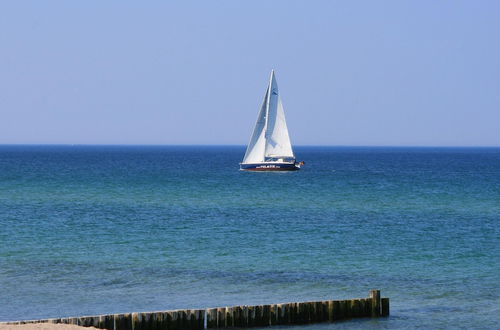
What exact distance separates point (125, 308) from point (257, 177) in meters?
94.4

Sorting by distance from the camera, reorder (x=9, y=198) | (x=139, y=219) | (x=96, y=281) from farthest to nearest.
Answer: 1. (x=9, y=198)
2. (x=139, y=219)
3. (x=96, y=281)

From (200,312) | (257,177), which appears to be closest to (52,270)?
(200,312)

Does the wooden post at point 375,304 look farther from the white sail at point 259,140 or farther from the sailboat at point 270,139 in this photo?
the white sail at point 259,140

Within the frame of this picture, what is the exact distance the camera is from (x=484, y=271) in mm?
41062

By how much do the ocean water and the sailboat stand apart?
35483mm

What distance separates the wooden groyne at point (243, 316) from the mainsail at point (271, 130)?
9342 cm

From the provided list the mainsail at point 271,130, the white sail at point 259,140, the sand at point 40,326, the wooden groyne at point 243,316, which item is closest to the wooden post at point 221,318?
the wooden groyne at point 243,316

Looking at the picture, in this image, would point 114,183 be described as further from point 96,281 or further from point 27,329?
point 27,329

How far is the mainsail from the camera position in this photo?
123438mm

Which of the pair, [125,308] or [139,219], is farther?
[139,219]

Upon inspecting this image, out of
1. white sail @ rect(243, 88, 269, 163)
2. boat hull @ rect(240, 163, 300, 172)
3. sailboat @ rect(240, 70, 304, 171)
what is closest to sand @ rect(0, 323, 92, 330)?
sailboat @ rect(240, 70, 304, 171)

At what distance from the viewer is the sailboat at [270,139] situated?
124m

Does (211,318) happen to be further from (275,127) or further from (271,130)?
(271,130)

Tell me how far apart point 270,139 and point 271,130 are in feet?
7.15
